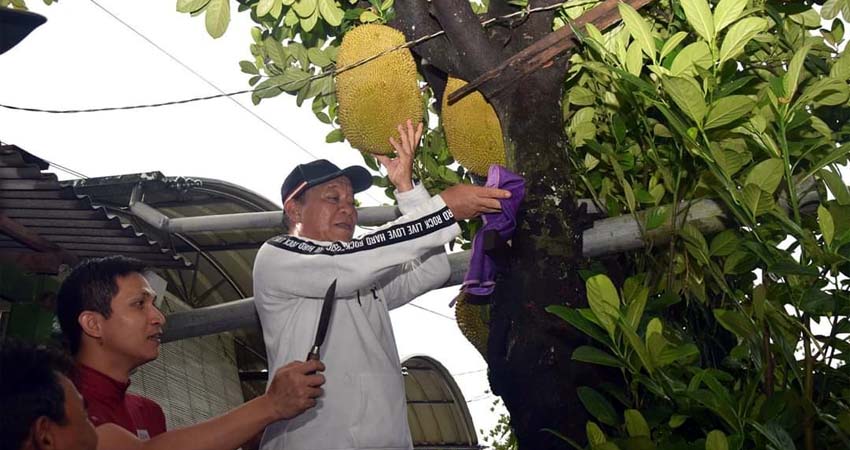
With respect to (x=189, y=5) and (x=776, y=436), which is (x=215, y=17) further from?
(x=776, y=436)

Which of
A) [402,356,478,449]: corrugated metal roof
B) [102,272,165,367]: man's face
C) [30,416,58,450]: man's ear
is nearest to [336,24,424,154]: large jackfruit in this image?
[102,272,165,367]: man's face

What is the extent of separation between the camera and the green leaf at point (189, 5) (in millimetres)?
2174

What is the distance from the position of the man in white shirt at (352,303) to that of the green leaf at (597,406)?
0.43m

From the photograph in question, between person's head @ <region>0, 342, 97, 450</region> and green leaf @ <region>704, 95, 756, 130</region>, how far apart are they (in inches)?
41.9

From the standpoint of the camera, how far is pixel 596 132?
2383mm

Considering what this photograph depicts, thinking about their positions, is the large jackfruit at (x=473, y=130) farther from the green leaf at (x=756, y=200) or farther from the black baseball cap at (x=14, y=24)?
the black baseball cap at (x=14, y=24)

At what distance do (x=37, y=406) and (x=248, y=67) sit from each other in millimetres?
1439

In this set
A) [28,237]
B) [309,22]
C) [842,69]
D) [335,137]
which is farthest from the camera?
[28,237]

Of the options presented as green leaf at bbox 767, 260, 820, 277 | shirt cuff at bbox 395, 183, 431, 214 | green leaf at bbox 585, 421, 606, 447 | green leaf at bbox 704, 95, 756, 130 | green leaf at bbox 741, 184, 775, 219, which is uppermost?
shirt cuff at bbox 395, 183, 431, 214

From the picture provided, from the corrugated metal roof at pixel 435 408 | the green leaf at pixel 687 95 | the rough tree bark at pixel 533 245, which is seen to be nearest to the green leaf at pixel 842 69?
the green leaf at pixel 687 95

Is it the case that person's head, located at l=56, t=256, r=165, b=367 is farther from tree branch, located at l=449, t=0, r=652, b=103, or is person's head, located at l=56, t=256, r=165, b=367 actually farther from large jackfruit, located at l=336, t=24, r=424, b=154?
tree branch, located at l=449, t=0, r=652, b=103

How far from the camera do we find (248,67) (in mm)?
2736

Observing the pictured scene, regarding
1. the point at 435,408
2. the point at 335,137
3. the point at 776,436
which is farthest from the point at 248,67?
the point at 435,408

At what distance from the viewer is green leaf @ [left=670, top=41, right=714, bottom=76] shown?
1740 mm
